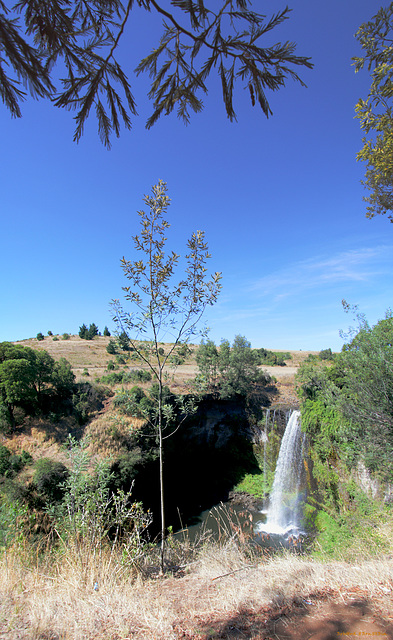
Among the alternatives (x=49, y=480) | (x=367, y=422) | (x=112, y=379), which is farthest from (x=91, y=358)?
(x=367, y=422)

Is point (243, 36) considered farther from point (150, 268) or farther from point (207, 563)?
point (207, 563)

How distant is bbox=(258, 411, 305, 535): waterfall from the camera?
1289 cm

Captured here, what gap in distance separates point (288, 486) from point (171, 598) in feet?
47.6

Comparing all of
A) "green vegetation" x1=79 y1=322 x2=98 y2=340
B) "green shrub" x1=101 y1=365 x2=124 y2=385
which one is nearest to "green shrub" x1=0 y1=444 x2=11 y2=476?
"green shrub" x1=101 y1=365 x2=124 y2=385

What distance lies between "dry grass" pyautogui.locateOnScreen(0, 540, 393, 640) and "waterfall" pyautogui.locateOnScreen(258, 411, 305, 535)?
12.3m

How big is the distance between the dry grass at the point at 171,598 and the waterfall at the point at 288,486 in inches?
485

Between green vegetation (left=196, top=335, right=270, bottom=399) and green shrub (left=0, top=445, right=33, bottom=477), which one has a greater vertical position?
green vegetation (left=196, top=335, right=270, bottom=399)

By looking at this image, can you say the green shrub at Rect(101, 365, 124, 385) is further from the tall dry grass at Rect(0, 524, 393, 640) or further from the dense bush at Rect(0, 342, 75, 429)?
the tall dry grass at Rect(0, 524, 393, 640)

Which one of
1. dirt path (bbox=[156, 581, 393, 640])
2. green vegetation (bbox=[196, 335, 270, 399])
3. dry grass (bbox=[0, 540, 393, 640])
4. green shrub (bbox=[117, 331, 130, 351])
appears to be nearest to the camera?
dirt path (bbox=[156, 581, 393, 640])

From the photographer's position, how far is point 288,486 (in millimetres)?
14156

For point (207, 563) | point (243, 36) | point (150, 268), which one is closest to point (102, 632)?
point (207, 563)

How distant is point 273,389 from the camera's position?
21.0m

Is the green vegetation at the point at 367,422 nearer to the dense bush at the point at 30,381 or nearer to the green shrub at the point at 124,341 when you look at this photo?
the green shrub at the point at 124,341

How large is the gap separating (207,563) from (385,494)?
23.3 feet
